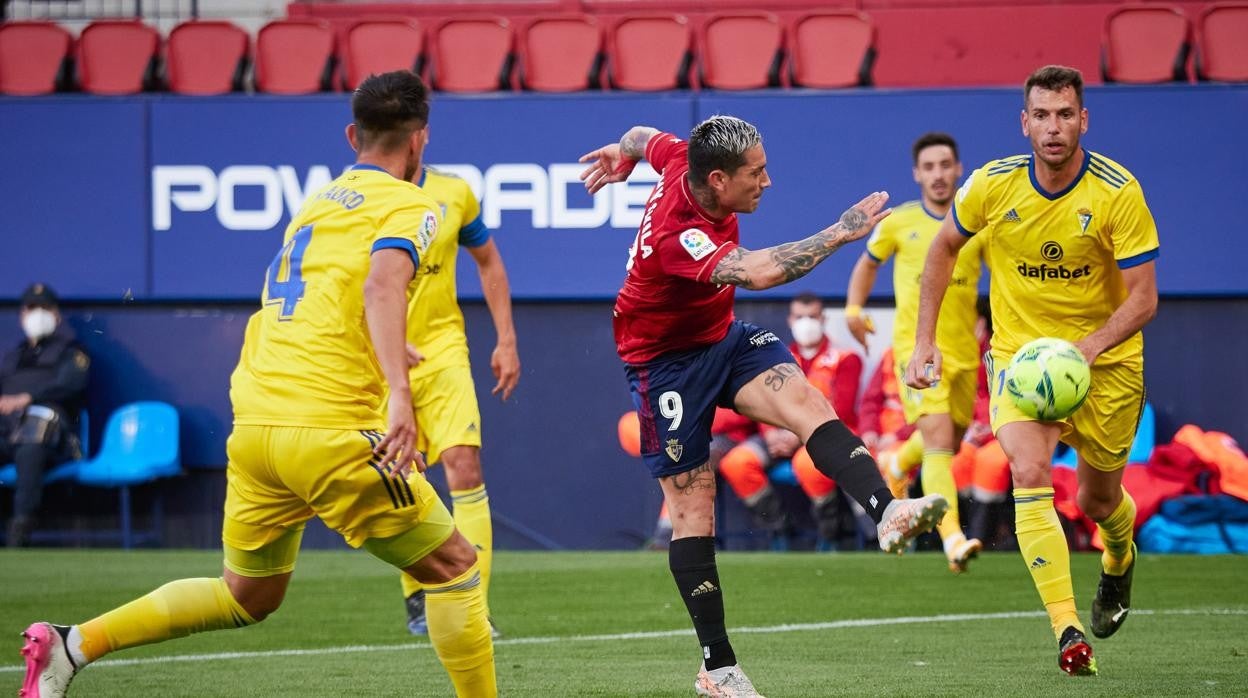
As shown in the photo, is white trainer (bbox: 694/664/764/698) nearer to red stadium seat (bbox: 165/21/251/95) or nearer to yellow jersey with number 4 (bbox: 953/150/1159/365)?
yellow jersey with number 4 (bbox: 953/150/1159/365)

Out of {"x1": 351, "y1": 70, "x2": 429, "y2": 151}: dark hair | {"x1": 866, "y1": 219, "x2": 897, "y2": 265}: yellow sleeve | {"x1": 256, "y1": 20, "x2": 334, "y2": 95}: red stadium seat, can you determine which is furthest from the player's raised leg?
{"x1": 256, "y1": 20, "x2": 334, "y2": 95}: red stadium seat

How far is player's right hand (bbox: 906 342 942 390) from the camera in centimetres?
682

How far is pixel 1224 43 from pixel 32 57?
10.7 m

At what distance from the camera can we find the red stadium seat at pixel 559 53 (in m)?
14.6

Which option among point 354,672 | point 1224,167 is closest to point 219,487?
point 354,672

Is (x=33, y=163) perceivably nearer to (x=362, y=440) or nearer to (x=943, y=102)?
(x=943, y=102)

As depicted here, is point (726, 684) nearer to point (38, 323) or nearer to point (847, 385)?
point (847, 385)

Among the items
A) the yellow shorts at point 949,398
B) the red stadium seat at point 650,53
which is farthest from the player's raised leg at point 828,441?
the red stadium seat at point 650,53

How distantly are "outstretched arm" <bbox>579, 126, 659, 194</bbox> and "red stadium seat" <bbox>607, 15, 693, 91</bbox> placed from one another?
7.45 meters

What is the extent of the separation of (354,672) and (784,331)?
7.48 meters

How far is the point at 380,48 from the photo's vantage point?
15016 millimetres

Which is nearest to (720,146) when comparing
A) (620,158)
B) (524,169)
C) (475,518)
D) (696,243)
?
(696,243)

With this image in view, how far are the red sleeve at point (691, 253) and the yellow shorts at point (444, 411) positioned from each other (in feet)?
8.33

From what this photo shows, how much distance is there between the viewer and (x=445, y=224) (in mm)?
8312
